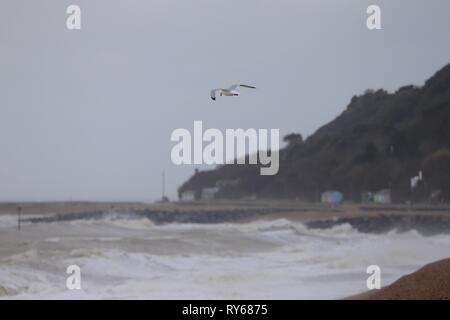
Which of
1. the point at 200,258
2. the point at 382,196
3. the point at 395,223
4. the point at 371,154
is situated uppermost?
the point at 371,154

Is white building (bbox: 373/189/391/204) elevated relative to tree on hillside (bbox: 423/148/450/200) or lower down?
lower down

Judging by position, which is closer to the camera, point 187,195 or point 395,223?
point 187,195

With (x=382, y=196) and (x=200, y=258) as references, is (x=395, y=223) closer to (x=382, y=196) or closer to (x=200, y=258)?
(x=382, y=196)

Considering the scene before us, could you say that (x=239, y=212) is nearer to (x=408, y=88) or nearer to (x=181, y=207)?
(x=181, y=207)

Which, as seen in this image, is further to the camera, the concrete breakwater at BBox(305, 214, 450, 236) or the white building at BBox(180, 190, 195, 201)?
the concrete breakwater at BBox(305, 214, 450, 236)

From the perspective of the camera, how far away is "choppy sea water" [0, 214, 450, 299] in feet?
22.4

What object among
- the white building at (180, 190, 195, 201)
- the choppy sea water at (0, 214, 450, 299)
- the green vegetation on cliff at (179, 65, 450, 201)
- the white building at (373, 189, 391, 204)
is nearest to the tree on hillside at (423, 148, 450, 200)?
the green vegetation on cliff at (179, 65, 450, 201)

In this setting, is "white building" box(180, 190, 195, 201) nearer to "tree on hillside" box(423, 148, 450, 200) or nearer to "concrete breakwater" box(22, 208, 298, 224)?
"concrete breakwater" box(22, 208, 298, 224)

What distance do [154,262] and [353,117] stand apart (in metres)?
2.78

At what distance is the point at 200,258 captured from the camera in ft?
31.0

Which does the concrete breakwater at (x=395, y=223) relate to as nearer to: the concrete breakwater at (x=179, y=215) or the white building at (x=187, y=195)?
the concrete breakwater at (x=179, y=215)

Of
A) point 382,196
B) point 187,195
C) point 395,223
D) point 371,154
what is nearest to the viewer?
point 187,195

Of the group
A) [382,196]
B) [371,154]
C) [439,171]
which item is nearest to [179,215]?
[382,196]
